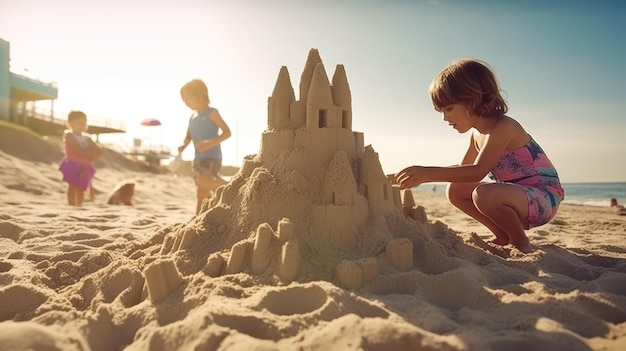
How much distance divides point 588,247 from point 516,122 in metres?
1.44

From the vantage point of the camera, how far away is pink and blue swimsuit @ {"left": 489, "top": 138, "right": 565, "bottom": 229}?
2998mm

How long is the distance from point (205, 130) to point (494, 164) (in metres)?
3.40

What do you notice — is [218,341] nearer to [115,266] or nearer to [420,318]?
[420,318]

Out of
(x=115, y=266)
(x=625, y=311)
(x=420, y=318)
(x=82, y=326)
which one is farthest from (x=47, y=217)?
(x=625, y=311)

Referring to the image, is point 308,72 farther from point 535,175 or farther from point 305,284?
point 535,175

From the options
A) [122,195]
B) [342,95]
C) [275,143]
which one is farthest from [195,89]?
[122,195]

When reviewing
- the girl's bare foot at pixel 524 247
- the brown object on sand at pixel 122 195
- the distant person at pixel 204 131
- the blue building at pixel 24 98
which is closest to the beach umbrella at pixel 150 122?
the blue building at pixel 24 98

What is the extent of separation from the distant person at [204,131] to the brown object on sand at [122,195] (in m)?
4.34

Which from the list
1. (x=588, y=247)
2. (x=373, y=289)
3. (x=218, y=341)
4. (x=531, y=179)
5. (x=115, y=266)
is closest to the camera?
(x=218, y=341)

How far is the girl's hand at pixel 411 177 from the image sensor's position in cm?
249

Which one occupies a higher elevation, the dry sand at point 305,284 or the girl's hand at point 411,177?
the girl's hand at point 411,177

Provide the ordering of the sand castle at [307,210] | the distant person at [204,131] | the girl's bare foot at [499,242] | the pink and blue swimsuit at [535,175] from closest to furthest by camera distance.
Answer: the sand castle at [307,210], the pink and blue swimsuit at [535,175], the girl's bare foot at [499,242], the distant person at [204,131]

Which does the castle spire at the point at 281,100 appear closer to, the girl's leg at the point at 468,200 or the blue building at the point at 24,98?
the girl's leg at the point at 468,200

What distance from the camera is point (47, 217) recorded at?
15.2 ft
